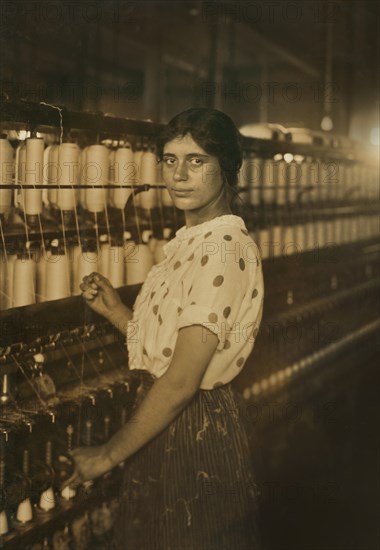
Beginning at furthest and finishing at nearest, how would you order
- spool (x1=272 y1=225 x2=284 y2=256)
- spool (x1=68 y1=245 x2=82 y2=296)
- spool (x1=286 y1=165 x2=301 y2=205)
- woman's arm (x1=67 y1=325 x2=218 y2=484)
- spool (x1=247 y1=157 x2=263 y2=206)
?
spool (x1=286 y1=165 x2=301 y2=205) < spool (x1=272 y1=225 x2=284 y2=256) < spool (x1=247 y1=157 x2=263 y2=206) < spool (x1=68 y1=245 x2=82 y2=296) < woman's arm (x1=67 y1=325 x2=218 y2=484)

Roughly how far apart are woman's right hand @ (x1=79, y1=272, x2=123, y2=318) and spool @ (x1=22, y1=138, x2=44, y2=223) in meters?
0.34

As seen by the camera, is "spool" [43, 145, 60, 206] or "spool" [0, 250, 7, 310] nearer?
"spool" [0, 250, 7, 310]

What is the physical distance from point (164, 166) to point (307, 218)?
95.3 inches

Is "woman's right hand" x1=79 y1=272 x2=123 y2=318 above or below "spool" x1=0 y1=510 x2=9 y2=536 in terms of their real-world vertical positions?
above

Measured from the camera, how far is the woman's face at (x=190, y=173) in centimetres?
152

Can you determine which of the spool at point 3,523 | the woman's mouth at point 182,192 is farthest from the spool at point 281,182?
the spool at point 3,523

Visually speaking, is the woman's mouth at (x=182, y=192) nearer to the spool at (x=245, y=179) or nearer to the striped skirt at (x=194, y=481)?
the striped skirt at (x=194, y=481)

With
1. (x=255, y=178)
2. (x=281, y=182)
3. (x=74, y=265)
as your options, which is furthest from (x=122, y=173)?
(x=281, y=182)

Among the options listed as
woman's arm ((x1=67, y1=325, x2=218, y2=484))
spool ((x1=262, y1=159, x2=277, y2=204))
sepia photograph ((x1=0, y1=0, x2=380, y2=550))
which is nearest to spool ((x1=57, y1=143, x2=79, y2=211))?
sepia photograph ((x1=0, y1=0, x2=380, y2=550))

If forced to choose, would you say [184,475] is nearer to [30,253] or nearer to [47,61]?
[30,253]

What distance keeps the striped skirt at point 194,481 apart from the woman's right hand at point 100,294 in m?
0.28

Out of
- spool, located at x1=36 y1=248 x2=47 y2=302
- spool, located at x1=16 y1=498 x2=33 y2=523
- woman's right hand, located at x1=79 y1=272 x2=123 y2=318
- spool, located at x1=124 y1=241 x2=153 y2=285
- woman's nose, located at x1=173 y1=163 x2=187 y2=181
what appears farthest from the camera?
spool, located at x1=124 y1=241 x2=153 y2=285

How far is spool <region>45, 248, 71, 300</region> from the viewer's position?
205 cm

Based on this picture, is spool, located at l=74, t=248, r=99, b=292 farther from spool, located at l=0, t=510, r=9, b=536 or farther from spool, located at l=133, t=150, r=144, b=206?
spool, located at l=0, t=510, r=9, b=536
